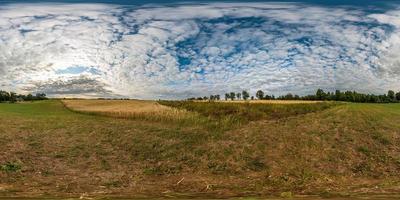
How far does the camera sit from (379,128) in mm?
49219


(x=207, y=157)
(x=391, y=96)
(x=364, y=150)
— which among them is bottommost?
(x=207, y=157)

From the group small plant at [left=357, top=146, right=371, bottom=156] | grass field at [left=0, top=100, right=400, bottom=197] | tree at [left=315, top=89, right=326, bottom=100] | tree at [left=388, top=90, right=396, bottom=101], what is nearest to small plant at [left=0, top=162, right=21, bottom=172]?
grass field at [left=0, top=100, right=400, bottom=197]

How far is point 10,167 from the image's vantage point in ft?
124

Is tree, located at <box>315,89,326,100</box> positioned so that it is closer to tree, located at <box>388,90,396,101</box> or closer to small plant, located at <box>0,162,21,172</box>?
tree, located at <box>388,90,396,101</box>

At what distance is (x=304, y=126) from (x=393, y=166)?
37.7ft

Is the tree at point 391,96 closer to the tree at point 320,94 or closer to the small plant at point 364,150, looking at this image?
the tree at point 320,94

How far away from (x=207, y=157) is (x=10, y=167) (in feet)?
48.5

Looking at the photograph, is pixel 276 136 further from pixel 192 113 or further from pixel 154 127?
pixel 192 113

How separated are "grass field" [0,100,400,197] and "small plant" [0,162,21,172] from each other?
2.7 inches

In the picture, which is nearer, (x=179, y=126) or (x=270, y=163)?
(x=270, y=163)

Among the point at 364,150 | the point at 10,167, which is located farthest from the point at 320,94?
the point at 10,167

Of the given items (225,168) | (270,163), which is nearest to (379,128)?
(270,163)

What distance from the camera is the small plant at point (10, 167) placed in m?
37.4

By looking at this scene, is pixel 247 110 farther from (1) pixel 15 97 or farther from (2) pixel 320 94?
(1) pixel 15 97
